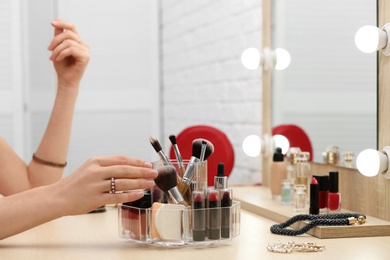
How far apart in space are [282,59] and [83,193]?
3.19 ft

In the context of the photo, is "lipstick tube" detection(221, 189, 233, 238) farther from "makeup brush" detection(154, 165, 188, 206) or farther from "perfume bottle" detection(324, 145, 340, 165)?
"perfume bottle" detection(324, 145, 340, 165)

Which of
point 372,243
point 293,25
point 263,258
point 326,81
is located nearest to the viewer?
point 263,258

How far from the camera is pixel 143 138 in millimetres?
3379

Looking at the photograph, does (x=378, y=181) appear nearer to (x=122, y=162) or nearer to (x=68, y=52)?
(x=122, y=162)

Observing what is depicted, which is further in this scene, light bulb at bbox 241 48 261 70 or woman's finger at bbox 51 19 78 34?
light bulb at bbox 241 48 261 70

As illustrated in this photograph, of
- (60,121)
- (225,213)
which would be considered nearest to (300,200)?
(225,213)

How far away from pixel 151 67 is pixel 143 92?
131 millimetres

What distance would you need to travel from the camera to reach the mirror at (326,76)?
4.79 ft

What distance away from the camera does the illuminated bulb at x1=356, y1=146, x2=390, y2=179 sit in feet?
4.35

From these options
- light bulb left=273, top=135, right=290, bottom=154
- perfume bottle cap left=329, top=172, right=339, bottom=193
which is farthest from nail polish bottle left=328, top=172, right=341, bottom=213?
light bulb left=273, top=135, right=290, bottom=154

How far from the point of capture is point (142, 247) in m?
1.17

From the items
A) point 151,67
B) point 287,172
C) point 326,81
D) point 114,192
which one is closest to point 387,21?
point 326,81

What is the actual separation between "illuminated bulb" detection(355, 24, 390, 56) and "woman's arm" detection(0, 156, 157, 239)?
0.56 m

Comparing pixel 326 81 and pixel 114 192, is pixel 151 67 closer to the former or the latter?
pixel 326 81
